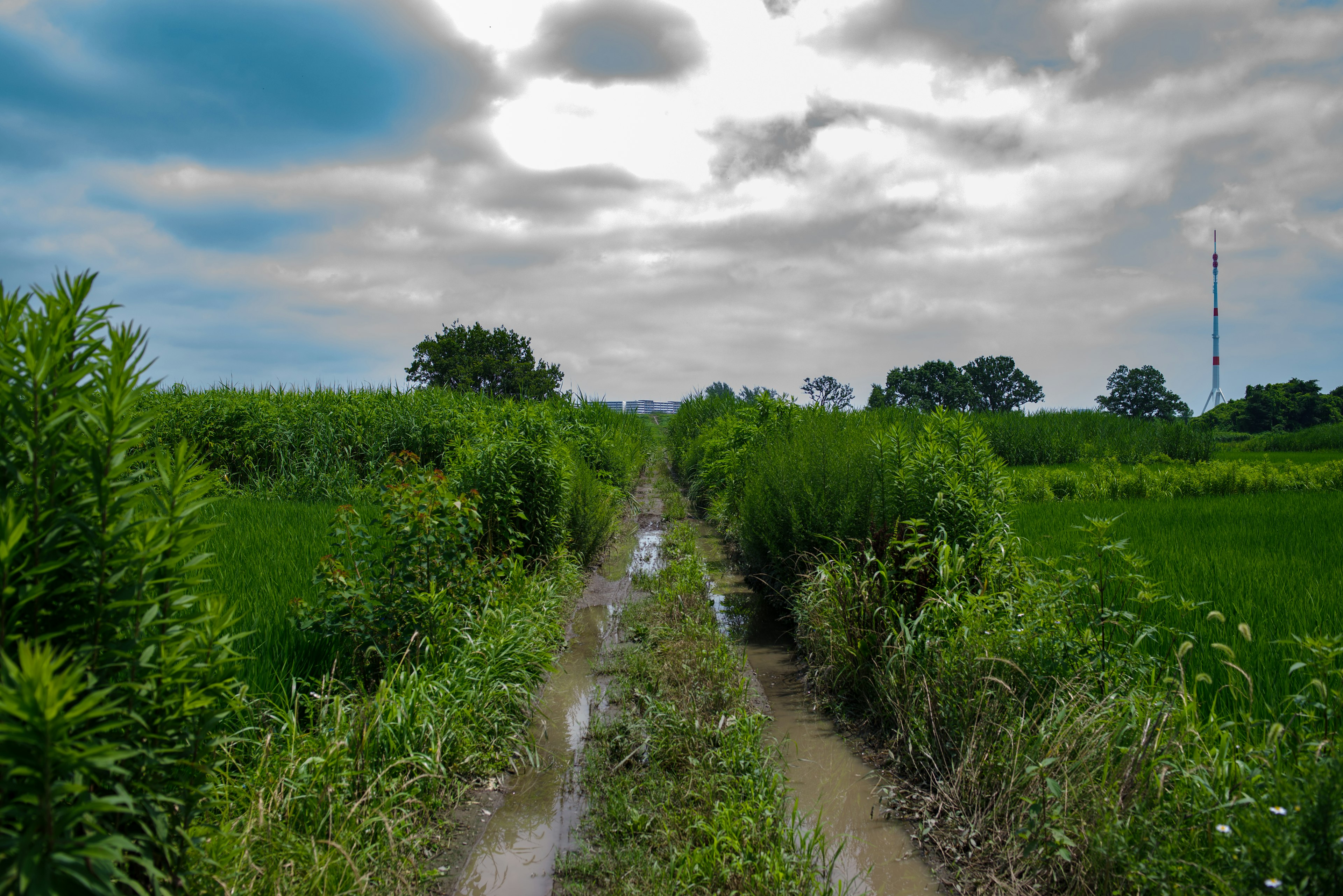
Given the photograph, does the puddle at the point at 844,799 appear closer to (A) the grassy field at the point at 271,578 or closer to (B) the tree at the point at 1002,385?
(A) the grassy field at the point at 271,578

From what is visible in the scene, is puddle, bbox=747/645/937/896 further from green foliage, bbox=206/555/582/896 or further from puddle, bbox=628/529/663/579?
puddle, bbox=628/529/663/579

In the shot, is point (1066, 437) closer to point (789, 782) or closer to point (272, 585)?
point (789, 782)

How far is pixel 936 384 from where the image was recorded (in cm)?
5462

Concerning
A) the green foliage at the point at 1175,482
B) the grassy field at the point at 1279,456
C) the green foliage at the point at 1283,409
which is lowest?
the green foliage at the point at 1175,482

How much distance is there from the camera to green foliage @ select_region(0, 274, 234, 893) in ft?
5.43

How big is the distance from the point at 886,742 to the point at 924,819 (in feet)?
2.30

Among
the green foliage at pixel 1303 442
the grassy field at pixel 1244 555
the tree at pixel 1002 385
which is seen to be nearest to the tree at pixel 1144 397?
the tree at pixel 1002 385

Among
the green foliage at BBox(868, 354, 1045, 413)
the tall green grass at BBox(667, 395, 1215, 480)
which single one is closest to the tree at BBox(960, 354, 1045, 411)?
the green foliage at BBox(868, 354, 1045, 413)

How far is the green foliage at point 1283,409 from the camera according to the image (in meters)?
32.7

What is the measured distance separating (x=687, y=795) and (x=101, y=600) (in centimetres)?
261

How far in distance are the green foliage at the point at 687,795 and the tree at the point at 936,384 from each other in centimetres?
5002

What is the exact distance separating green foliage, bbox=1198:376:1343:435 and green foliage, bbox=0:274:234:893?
128 feet

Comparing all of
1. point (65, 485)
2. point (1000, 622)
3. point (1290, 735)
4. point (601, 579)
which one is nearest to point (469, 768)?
point (65, 485)

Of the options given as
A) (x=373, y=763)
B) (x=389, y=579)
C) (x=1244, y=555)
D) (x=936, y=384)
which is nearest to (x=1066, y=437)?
(x=1244, y=555)
